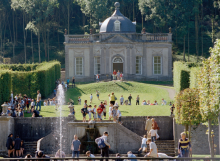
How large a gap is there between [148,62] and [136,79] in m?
2.94

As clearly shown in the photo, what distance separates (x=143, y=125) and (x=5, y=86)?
33.8 ft

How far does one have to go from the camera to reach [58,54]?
67312 mm

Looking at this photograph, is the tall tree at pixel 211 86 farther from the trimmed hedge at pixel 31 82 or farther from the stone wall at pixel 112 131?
the trimmed hedge at pixel 31 82

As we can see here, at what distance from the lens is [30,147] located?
1008 inches

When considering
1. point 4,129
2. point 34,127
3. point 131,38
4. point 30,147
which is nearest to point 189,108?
point 30,147

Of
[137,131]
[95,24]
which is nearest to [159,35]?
[95,24]

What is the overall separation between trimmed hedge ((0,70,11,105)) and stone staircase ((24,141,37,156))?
15.3ft

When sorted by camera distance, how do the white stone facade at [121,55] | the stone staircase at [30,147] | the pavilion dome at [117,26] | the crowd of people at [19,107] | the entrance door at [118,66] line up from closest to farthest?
the stone staircase at [30,147] → the crowd of people at [19,107] → the white stone facade at [121,55] → the entrance door at [118,66] → the pavilion dome at [117,26]

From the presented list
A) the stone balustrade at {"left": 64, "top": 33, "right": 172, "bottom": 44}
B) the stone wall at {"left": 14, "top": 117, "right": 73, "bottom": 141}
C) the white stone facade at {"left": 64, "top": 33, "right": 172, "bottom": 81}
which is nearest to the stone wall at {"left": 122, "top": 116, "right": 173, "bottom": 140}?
the stone wall at {"left": 14, "top": 117, "right": 73, "bottom": 141}

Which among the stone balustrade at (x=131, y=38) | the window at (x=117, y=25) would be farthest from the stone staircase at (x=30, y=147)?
the window at (x=117, y=25)

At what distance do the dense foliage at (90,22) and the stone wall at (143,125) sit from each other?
108ft

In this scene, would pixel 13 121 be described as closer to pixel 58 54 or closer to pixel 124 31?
pixel 124 31

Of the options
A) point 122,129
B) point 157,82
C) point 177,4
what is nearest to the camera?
point 122,129

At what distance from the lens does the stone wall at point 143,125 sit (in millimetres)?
26953
